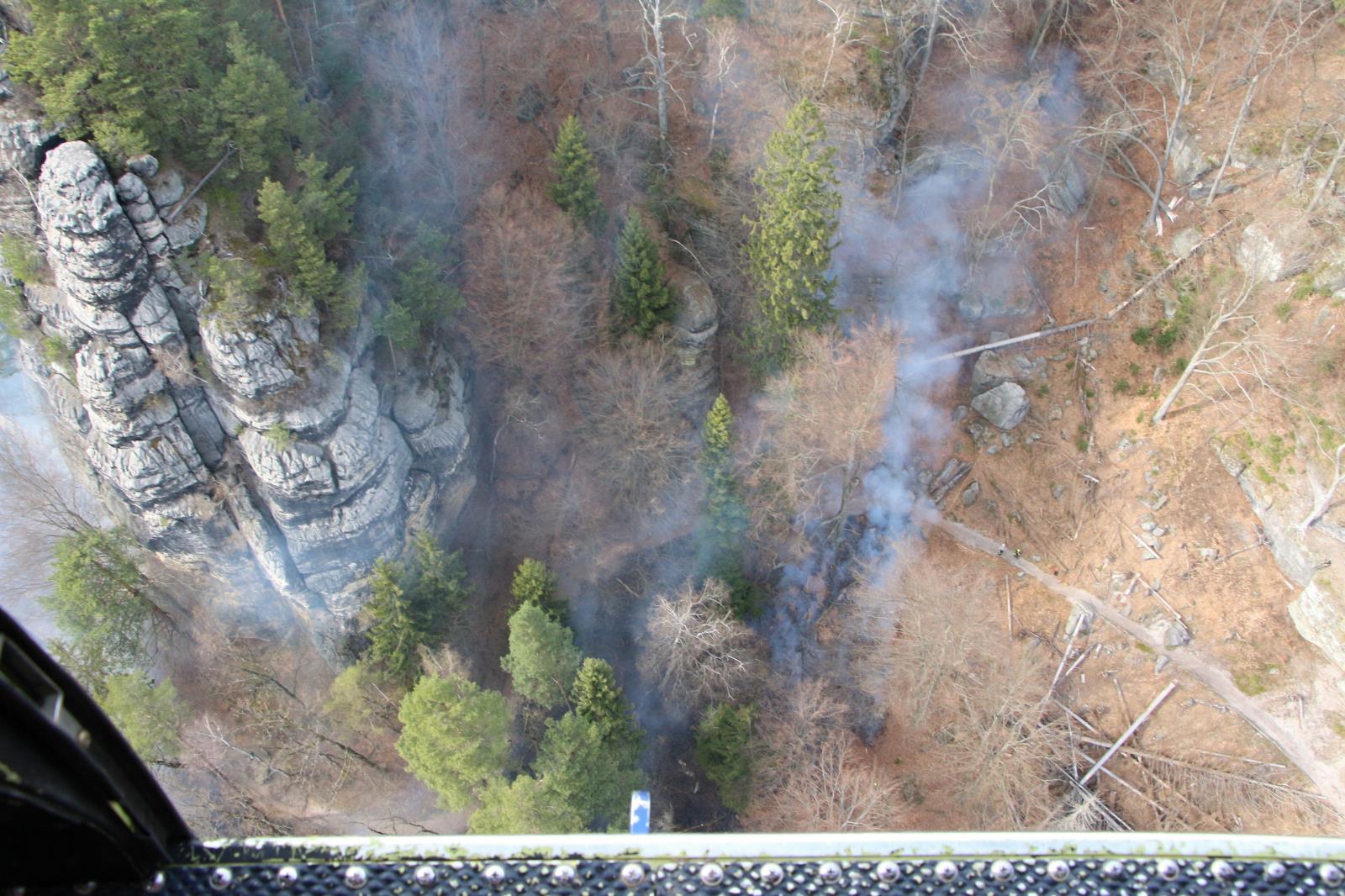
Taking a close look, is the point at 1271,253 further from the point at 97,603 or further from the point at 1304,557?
the point at 97,603

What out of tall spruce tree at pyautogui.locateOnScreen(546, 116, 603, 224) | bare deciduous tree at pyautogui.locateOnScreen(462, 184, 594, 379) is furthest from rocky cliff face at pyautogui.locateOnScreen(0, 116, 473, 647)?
tall spruce tree at pyautogui.locateOnScreen(546, 116, 603, 224)

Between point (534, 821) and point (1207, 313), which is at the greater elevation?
point (1207, 313)

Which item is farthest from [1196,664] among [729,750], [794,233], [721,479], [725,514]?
[794,233]

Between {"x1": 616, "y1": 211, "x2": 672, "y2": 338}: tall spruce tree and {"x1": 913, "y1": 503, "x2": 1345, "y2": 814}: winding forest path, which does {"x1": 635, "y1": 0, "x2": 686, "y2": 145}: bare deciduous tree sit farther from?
{"x1": 913, "y1": 503, "x2": 1345, "y2": 814}: winding forest path

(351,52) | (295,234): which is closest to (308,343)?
(295,234)

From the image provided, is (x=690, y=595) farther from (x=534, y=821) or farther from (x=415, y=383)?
(x=415, y=383)

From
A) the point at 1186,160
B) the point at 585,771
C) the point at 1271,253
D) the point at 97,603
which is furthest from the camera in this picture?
the point at 1186,160
